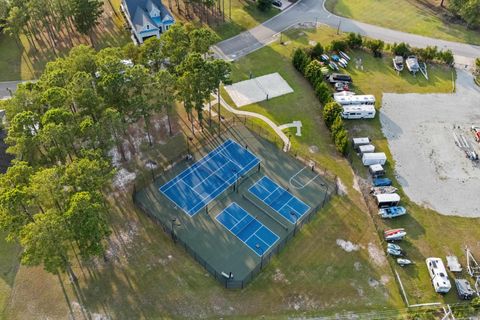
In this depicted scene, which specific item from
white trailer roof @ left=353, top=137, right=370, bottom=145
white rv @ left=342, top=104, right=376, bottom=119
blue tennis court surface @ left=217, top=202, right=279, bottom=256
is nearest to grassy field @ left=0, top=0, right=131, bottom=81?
white rv @ left=342, top=104, right=376, bottom=119

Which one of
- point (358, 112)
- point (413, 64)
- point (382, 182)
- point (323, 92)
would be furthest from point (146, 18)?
point (382, 182)

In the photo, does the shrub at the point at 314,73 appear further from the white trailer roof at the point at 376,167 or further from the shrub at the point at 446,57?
the shrub at the point at 446,57

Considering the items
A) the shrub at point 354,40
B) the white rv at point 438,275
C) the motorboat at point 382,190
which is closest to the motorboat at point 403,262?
the white rv at point 438,275

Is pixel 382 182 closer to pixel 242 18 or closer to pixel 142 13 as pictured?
pixel 242 18

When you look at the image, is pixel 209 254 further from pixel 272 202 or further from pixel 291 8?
pixel 291 8

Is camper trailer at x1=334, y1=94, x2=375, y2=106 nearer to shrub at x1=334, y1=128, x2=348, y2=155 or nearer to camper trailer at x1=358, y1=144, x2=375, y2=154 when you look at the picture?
shrub at x1=334, y1=128, x2=348, y2=155
